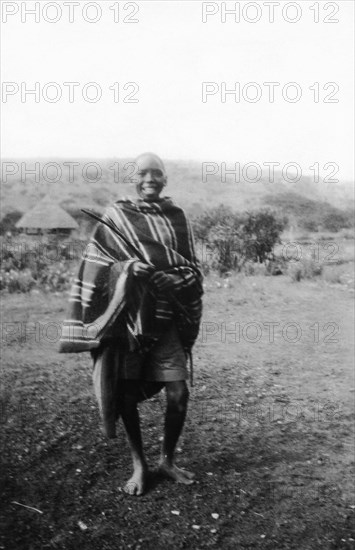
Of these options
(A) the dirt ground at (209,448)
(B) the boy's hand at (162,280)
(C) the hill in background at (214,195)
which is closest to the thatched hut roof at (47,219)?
(C) the hill in background at (214,195)

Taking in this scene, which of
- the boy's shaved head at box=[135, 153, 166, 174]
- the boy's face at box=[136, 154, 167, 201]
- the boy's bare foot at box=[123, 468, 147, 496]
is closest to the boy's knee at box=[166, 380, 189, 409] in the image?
the boy's bare foot at box=[123, 468, 147, 496]

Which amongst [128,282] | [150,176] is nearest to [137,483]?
[128,282]

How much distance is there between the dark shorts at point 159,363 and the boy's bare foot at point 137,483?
0.56 meters

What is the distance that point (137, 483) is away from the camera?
296 centimetres

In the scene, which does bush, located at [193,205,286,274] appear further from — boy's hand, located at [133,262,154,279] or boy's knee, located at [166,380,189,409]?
boy's hand, located at [133,262,154,279]

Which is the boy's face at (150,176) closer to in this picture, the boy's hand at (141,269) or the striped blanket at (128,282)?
the striped blanket at (128,282)

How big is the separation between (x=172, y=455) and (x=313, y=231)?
5.50m

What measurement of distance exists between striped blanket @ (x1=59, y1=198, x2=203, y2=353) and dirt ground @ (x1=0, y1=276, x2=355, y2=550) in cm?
87

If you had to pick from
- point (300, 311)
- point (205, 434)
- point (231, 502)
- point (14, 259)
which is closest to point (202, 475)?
point (231, 502)

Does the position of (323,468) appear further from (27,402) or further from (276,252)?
(276,252)

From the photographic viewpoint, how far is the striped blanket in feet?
8.98

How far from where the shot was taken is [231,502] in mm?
3008

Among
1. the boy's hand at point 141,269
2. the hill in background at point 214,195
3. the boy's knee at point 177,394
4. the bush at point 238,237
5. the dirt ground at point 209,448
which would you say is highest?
the hill in background at point 214,195

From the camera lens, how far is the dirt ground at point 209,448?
2775 mm
